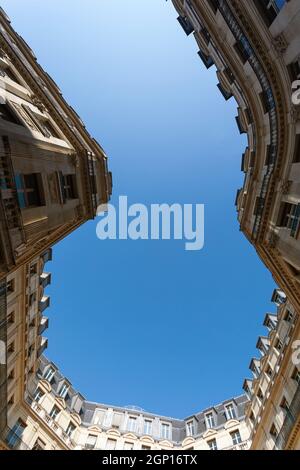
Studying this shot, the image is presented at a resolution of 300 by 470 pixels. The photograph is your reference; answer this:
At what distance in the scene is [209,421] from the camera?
44031 millimetres

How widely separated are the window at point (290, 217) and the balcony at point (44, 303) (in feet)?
86.2

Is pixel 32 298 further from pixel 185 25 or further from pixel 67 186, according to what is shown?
pixel 185 25

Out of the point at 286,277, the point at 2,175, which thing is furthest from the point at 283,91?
the point at 2,175

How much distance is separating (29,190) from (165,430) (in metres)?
44.3

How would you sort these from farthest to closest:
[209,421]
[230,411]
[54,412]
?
1. [209,421]
2. [230,411]
3. [54,412]

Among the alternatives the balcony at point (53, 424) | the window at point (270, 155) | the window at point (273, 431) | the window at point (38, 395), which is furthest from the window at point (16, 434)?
the window at point (270, 155)

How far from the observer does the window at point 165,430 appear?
4375 cm

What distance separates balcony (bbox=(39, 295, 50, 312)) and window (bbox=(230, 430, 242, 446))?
29938 mm

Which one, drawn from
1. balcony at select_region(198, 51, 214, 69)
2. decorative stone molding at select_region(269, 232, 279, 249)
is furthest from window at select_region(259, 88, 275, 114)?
balcony at select_region(198, 51, 214, 69)

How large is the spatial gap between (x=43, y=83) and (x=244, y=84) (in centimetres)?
1964

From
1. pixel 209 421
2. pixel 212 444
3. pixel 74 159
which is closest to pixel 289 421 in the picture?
pixel 212 444
